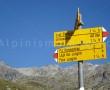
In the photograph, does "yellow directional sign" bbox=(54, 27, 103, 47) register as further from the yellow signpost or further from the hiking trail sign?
the hiking trail sign

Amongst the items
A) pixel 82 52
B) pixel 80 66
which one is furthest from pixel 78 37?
pixel 80 66

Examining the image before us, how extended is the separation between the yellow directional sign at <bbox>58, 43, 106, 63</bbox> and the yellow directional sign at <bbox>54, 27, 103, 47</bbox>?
19 centimetres

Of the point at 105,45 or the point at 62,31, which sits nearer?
the point at 105,45

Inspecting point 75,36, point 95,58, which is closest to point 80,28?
point 75,36

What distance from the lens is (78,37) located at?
1476cm

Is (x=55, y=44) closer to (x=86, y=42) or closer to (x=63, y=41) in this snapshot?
(x=63, y=41)

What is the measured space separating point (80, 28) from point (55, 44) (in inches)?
45.5

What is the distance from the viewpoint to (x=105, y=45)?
14.2m

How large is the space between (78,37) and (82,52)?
580mm

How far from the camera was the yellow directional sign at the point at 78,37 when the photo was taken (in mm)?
14523

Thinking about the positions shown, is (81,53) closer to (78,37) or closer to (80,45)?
(80,45)

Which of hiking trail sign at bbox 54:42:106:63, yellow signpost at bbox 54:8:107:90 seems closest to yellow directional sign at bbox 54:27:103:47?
yellow signpost at bbox 54:8:107:90

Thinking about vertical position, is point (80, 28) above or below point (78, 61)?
above

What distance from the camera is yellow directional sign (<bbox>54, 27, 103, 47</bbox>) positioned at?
14.5 meters
